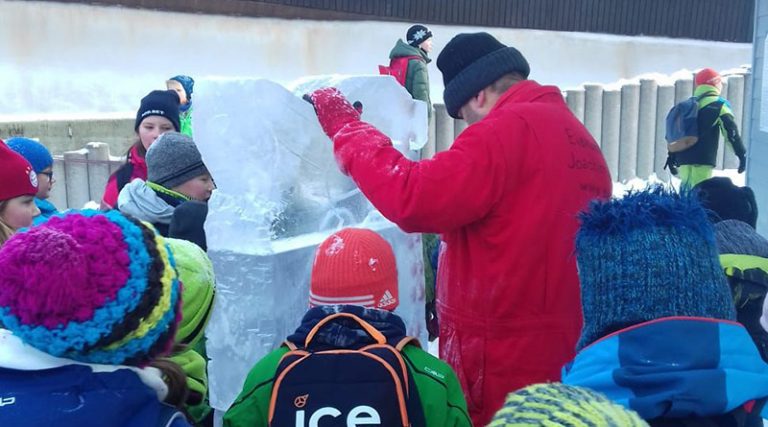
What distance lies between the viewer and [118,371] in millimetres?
1162

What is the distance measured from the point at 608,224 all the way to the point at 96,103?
11.7 m

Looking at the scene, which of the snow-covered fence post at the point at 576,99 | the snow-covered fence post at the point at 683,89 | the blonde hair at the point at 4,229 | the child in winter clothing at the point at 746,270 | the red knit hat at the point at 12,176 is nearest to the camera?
the child in winter clothing at the point at 746,270

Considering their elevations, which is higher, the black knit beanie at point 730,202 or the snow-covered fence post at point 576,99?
the black knit beanie at point 730,202

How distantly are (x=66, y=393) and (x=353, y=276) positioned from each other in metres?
0.62

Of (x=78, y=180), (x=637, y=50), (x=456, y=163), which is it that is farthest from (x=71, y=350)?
(x=637, y=50)

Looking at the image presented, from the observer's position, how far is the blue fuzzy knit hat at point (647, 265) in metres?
1.13

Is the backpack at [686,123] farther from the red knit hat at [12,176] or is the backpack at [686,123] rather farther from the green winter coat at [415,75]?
the red knit hat at [12,176]

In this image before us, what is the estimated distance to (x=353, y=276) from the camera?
1.58 m

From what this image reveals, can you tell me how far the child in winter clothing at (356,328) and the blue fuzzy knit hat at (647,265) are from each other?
352 millimetres

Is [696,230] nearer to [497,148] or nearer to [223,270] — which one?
[497,148]

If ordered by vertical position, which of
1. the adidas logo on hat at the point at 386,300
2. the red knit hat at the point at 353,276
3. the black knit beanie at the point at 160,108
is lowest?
the adidas logo on hat at the point at 386,300

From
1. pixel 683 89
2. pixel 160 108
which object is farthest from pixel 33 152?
pixel 683 89

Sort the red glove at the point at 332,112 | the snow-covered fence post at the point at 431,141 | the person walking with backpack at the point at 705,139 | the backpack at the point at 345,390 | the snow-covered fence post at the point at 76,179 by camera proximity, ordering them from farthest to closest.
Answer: the snow-covered fence post at the point at 431,141 < the snow-covered fence post at the point at 76,179 < the person walking with backpack at the point at 705,139 < the red glove at the point at 332,112 < the backpack at the point at 345,390

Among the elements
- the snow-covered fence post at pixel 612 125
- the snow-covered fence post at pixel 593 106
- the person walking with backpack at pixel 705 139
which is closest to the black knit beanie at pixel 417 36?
the snow-covered fence post at pixel 593 106
